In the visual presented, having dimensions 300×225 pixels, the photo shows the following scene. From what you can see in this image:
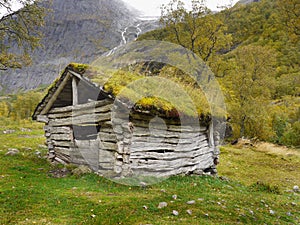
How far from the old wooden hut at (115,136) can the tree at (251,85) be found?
53.6 feet

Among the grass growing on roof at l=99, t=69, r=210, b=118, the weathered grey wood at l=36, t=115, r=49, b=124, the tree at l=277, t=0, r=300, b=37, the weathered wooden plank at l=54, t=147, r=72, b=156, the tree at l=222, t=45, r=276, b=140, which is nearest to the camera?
the grass growing on roof at l=99, t=69, r=210, b=118

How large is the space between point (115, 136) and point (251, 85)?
897 inches

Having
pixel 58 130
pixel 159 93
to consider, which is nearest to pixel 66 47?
pixel 58 130

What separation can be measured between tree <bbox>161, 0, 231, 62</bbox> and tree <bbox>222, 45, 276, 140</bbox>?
4.06m

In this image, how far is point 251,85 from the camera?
87.5 feet

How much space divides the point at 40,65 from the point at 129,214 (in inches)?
7263

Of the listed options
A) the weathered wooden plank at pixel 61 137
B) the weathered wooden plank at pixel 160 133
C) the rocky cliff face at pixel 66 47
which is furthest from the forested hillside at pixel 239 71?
the rocky cliff face at pixel 66 47

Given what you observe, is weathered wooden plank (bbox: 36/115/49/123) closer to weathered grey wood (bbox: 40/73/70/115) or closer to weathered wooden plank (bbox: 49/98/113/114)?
weathered grey wood (bbox: 40/73/70/115)

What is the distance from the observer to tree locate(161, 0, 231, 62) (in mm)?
22500

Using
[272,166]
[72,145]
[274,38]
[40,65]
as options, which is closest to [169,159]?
[72,145]

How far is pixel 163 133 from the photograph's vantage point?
8.55m

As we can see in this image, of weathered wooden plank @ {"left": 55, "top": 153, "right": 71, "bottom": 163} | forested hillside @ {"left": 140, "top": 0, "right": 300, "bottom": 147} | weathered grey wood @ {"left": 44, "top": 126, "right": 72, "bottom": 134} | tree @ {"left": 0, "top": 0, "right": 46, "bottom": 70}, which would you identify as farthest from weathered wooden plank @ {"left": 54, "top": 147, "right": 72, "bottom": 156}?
forested hillside @ {"left": 140, "top": 0, "right": 300, "bottom": 147}

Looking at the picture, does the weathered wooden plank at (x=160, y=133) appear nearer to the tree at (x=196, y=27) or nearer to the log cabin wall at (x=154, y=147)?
the log cabin wall at (x=154, y=147)

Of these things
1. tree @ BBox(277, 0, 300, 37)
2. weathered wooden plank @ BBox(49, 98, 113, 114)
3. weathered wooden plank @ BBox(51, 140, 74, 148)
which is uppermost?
tree @ BBox(277, 0, 300, 37)
